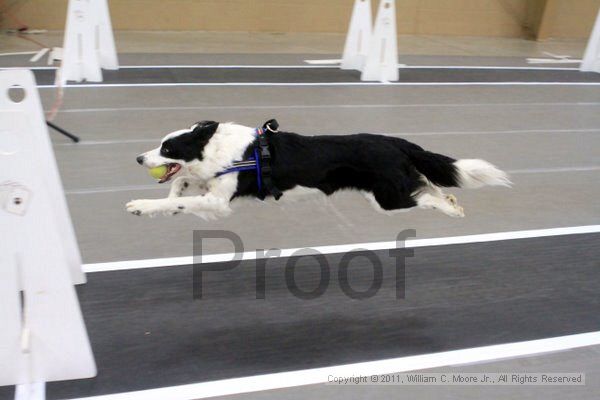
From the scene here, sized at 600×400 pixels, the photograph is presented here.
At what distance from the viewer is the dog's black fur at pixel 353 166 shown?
139 inches

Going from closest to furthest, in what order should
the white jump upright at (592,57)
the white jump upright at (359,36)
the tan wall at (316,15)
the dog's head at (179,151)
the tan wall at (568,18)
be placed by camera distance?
the dog's head at (179,151) < the white jump upright at (359,36) < the white jump upright at (592,57) < the tan wall at (316,15) < the tan wall at (568,18)

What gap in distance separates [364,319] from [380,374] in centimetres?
54

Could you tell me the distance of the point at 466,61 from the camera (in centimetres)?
1233

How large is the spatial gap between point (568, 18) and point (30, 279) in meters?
17.3

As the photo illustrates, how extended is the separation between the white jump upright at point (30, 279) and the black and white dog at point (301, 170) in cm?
67

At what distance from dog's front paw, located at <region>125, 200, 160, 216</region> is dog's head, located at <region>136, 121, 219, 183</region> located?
0.24m

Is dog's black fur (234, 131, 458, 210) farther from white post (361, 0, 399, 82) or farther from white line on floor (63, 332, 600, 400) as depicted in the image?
white post (361, 0, 399, 82)

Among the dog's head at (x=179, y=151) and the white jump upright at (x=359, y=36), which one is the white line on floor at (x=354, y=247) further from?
the white jump upright at (x=359, y=36)

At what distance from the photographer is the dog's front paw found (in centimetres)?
318

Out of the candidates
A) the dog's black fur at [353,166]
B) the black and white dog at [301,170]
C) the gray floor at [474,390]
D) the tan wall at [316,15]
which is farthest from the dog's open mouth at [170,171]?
the tan wall at [316,15]

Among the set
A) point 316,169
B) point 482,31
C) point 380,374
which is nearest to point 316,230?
point 316,169

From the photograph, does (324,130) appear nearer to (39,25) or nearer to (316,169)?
(316,169)

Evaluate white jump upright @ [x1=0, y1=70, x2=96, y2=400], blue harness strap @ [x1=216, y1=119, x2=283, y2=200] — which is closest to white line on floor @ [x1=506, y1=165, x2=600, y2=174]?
blue harness strap @ [x1=216, y1=119, x2=283, y2=200]

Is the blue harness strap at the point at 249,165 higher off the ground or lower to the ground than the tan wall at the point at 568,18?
lower
